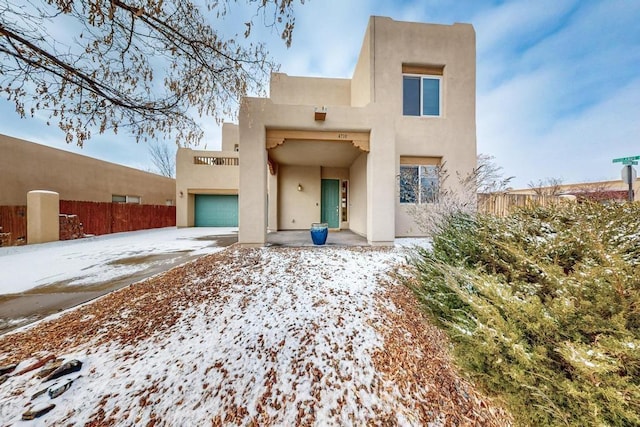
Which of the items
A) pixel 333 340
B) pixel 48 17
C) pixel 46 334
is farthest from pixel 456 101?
pixel 46 334

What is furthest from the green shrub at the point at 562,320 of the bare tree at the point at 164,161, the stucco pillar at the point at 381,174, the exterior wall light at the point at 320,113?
the bare tree at the point at 164,161

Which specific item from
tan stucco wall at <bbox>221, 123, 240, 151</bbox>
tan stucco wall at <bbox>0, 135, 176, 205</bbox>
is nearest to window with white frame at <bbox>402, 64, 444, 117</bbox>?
tan stucco wall at <bbox>221, 123, 240, 151</bbox>

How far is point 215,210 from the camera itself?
14.2 metres

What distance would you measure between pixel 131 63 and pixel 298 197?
702 centimetres

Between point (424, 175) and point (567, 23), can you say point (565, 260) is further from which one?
point (567, 23)

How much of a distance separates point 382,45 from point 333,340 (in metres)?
9.42

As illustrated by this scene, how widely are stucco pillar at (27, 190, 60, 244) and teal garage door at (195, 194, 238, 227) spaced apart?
6.25 m

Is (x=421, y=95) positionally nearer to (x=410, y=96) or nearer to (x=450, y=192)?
(x=410, y=96)

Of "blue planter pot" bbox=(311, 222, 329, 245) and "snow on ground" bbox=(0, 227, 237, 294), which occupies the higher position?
"blue planter pot" bbox=(311, 222, 329, 245)

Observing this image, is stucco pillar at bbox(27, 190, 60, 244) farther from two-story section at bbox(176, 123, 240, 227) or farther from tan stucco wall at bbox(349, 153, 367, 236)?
tan stucco wall at bbox(349, 153, 367, 236)

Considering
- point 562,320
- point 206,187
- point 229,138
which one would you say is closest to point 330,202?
point 206,187

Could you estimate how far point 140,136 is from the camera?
4.05m

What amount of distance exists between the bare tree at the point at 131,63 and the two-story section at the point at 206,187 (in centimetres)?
980

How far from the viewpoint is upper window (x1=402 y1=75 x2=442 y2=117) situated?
8.20m
